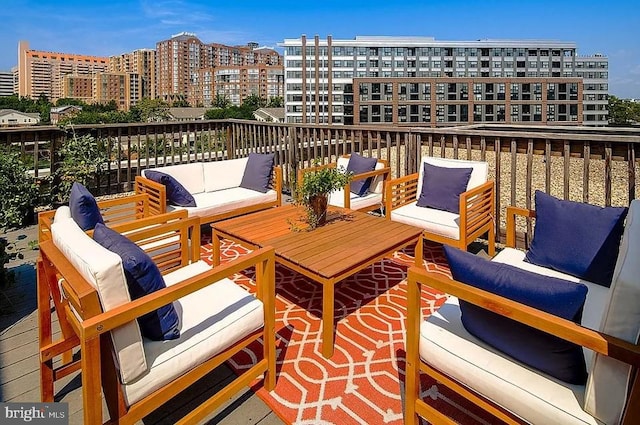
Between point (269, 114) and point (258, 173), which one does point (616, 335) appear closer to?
point (258, 173)

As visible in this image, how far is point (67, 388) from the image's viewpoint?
192 centimetres

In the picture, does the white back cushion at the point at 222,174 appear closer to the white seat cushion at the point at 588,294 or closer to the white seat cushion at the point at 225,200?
the white seat cushion at the point at 225,200

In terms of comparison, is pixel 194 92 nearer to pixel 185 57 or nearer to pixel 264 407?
pixel 185 57

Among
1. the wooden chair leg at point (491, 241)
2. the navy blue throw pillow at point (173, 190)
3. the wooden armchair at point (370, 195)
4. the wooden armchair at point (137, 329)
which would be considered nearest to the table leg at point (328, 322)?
the wooden armchair at point (137, 329)

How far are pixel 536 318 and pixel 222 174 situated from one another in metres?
4.17

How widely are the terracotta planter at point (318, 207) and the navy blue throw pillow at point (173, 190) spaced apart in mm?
1589

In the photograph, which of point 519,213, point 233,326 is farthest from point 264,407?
point 519,213

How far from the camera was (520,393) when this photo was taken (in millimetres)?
1281

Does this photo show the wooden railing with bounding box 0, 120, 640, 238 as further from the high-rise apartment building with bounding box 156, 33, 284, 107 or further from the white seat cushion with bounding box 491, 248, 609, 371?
the high-rise apartment building with bounding box 156, 33, 284, 107

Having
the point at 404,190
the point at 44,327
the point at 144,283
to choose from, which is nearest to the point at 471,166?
the point at 404,190

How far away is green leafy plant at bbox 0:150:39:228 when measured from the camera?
11.0 ft

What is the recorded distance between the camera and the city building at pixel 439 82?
5122 cm

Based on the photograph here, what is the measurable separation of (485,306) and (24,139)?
592cm

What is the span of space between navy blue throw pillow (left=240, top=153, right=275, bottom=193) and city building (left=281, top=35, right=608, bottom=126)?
47493 mm
